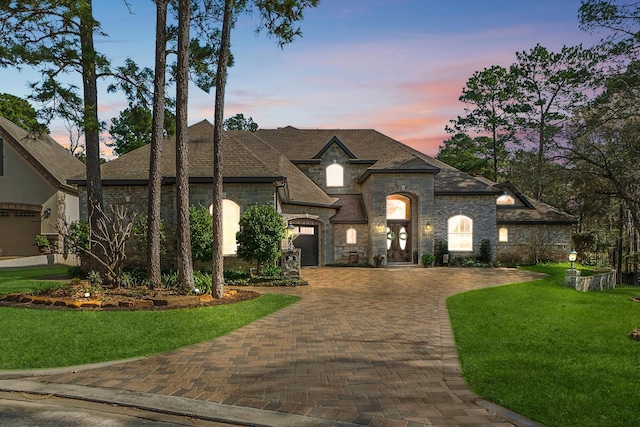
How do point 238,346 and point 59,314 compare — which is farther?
point 59,314

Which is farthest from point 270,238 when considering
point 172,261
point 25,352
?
point 25,352

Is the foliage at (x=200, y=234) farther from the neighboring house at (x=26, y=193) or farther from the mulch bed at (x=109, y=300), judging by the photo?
the neighboring house at (x=26, y=193)

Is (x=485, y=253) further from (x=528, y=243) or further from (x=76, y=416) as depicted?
(x=76, y=416)

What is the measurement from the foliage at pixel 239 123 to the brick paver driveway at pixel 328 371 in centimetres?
3037

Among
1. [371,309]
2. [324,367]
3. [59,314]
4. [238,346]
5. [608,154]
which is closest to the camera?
[324,367]

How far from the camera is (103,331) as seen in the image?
26.0 feet

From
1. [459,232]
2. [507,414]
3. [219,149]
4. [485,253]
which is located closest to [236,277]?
[219,149]

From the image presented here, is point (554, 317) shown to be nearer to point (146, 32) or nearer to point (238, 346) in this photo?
point (238, 346)

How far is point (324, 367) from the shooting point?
20.0 feet

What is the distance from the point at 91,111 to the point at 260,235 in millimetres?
6749

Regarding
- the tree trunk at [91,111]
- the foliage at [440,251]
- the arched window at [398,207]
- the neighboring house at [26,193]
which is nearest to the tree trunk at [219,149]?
the tree trunk at [91,111]

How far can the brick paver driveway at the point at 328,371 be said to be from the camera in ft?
15.4

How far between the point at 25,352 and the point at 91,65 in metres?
8.97

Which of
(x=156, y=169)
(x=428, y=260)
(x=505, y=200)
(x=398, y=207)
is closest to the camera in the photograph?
(x=156, y=169)
